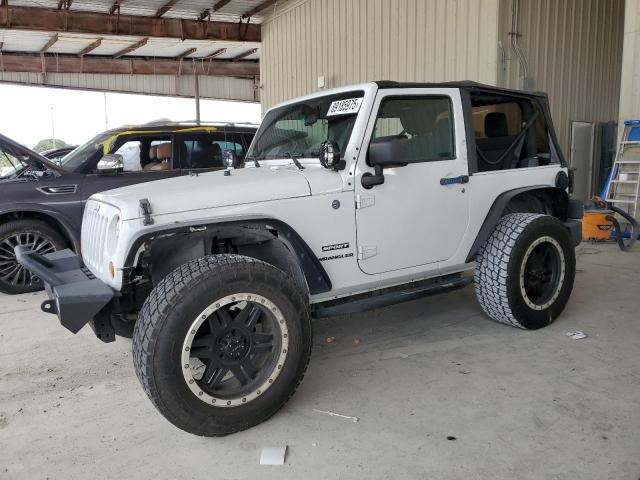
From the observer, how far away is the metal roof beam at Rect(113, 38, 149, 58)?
14.1 m

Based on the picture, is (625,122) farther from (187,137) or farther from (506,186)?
(187,137)

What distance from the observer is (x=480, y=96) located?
3691 mm

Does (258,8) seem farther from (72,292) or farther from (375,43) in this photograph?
(72,292)

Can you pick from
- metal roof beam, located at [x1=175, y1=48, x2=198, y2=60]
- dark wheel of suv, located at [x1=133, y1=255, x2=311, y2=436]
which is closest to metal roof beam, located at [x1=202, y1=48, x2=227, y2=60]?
metal roof beam, located at [x1=175, y1=48, x2=198, y2=60]

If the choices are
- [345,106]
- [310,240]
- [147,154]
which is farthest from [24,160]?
[310,240]

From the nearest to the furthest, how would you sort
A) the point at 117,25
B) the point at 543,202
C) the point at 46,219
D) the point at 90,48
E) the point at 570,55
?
the point at 543,202, the point at 46,219, the point at 570,55, the point at 117,25, the point at 90,48

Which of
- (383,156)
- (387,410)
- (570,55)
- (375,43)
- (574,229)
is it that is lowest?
(387,410)

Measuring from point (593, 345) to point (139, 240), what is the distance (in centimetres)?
297

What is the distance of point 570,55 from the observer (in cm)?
855

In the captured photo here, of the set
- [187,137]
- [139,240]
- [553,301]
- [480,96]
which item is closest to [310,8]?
[187,137]

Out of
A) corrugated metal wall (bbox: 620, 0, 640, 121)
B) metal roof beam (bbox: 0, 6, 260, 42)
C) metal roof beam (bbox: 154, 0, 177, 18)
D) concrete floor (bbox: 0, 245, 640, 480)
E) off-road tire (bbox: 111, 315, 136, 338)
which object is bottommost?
concrete floor (bbox: 0, 245, 640, 480)

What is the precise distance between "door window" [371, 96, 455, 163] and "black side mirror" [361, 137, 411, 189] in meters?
0.25

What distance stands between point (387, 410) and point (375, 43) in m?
8.06

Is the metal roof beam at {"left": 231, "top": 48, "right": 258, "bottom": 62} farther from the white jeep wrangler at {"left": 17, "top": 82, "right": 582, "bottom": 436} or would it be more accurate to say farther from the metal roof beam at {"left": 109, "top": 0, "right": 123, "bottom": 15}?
the white jeep wrangler at {"left": 17, "top": 82, "right": 582, "bottom": 436}
